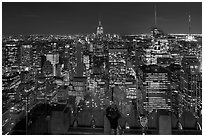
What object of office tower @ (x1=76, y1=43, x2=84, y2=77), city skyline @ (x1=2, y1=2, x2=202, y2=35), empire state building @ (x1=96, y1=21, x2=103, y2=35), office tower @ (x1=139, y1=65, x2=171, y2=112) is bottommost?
office tower @ (x1=139, y1=65, x2=171, y2=112)

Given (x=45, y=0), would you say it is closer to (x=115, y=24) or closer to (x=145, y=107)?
(x=115, y=24)

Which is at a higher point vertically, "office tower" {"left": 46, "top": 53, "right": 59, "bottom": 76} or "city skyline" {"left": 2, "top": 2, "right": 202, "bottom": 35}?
"city skyline" {"left": 2, "top": 2, "right": 202, "bottom": 35}

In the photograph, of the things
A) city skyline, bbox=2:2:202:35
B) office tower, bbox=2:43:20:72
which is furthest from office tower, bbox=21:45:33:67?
city skyline, bbox=2:2:202:35

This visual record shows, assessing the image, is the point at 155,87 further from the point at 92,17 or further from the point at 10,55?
the point at 10,55

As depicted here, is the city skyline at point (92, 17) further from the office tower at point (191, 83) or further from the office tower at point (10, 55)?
the office tower at point (191, 83)

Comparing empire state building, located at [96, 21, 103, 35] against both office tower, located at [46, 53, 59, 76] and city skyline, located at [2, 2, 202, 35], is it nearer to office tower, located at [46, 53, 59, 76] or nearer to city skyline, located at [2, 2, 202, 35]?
city skyline, located at [2, 2, 202, 35]

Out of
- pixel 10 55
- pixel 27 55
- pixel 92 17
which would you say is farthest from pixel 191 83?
pixel 10 55

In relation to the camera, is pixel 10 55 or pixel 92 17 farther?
pixel 92 17

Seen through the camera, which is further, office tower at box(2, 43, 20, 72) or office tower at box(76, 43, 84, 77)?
office tower at box(76, 43, 84, 77)

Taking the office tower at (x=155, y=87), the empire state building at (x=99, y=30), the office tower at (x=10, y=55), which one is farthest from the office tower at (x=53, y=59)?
the office tower at (x=155, y=87)
